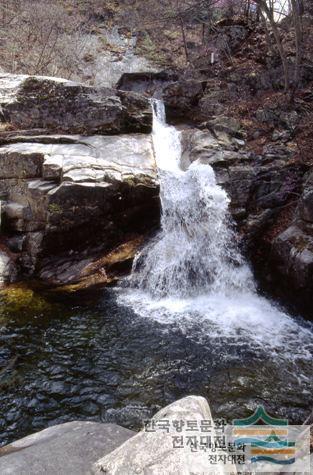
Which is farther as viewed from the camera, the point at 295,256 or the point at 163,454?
the point at 295,256

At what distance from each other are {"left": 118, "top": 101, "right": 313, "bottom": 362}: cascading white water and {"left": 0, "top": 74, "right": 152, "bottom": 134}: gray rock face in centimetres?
240

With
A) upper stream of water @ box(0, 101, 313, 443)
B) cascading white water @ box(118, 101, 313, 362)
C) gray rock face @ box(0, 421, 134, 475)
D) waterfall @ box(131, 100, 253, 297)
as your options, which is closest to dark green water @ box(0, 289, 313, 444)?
upper stream of water @ box(0, 101, 313, 443)

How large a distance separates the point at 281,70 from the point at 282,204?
7.09 m

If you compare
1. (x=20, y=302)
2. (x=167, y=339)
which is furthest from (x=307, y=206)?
(x=20, y=302)

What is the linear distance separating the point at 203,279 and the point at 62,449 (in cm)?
553

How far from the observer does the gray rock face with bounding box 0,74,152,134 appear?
1033 cm

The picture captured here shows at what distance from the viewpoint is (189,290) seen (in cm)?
847

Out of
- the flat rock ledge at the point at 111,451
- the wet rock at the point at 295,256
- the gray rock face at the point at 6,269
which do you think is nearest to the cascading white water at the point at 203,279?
the wet rock at the point at 295,256

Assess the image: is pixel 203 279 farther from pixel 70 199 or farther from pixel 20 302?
pixel 20 302

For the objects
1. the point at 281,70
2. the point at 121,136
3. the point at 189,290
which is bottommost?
the point at 189,290

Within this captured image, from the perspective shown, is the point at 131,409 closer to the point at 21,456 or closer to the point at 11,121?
the point at 21,456

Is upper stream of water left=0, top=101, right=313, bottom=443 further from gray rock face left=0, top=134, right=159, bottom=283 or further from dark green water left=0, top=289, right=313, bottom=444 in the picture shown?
gray rock face left=0, top=134, right=159, bottom=283

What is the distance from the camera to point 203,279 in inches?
340

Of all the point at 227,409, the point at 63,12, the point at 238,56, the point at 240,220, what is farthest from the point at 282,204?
the point at 63,12
